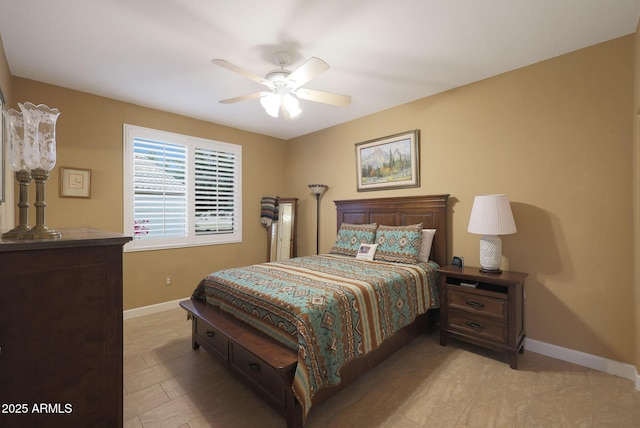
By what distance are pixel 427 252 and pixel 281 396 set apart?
7.08 feet

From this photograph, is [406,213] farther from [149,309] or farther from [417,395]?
[149,309]

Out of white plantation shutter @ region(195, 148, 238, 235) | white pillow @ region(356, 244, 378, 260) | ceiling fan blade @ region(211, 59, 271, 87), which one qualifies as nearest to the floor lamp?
white plantation shutter @ region(195, 148, 238, 235)

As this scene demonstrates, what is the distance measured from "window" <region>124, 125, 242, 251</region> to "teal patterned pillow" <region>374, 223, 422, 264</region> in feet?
8.03

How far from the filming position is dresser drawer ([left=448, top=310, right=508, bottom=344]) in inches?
93.1

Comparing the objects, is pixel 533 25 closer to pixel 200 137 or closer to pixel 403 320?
pixel 403 320

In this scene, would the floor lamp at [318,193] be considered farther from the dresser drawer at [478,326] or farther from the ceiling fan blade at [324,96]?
the dresser drawer at [478,326]

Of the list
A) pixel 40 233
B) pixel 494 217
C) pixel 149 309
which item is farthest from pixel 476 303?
pixel 149 309

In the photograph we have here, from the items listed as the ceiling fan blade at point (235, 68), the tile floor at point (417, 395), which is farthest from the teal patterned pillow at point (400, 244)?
the ceiling fan blade at point (235, 68)

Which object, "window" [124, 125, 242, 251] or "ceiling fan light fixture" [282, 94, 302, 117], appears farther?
"window" [124, 125, 242, 251]

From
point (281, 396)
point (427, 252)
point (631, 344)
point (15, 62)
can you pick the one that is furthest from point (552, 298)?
point (15, 62)

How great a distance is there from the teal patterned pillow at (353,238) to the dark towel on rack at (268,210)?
59.8 inches

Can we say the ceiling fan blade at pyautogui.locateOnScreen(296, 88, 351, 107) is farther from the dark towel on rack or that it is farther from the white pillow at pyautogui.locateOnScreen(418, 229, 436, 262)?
the dark towel on rack

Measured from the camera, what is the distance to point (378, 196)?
12.7 feet

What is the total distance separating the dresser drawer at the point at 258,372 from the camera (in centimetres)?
174
